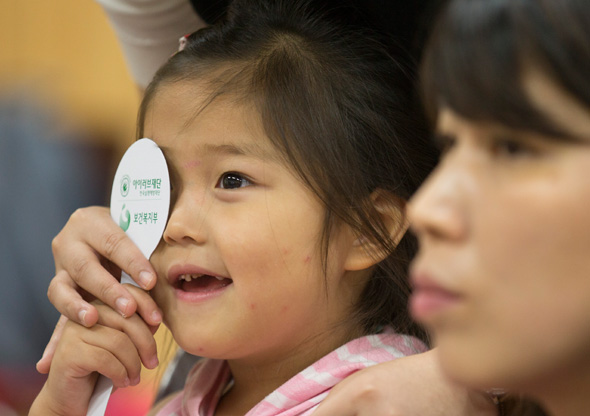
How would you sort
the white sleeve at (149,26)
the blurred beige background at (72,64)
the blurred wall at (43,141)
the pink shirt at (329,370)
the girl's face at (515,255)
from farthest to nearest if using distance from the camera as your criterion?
the blurred beige background at (72,64) < the blurred wall at (43,141) < the white sleeve at (149,26) < the pink shirt at (329,370) < the girl's face at (515,255)

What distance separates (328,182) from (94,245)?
29 centimetres

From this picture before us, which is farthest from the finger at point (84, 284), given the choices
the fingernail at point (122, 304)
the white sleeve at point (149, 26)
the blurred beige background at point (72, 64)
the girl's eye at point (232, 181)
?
the blurred beige background at point (72, 64)

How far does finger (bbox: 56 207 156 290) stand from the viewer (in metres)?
0.76

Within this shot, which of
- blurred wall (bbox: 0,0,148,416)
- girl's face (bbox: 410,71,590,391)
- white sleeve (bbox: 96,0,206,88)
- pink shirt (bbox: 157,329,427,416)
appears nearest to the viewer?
girl's face (bbox: 410,71,590,391)

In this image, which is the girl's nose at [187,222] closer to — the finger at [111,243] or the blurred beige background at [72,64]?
the finger at [111,243]

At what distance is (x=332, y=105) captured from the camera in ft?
2.48

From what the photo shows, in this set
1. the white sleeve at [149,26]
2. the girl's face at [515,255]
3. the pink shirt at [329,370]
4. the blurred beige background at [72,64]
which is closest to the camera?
the girl's face at [515,255]

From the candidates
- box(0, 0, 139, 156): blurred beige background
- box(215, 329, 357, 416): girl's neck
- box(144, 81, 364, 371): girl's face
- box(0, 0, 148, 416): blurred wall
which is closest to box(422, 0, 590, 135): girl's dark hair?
box(144, 81, 364, 371): girl's face

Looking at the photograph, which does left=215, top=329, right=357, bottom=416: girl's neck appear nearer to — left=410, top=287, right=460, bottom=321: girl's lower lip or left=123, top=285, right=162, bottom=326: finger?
left=123, top=285, right=162, bottom=326: finger

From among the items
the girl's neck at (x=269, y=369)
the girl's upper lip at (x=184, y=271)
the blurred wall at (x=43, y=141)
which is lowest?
the blurred wall at (x=43, y=141)

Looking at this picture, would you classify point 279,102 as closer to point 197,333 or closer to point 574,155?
point 197,333

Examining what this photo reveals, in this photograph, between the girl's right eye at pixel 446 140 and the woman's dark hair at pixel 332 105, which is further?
the woman's dark hair at pixel 332 105

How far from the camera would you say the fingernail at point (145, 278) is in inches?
29.5

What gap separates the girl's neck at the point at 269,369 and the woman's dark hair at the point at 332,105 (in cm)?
5
